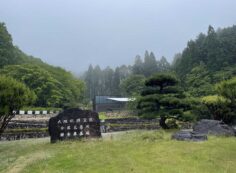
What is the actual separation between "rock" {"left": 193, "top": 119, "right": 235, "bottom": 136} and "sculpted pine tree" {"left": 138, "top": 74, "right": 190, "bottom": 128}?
202 centimetres

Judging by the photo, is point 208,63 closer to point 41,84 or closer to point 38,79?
point 41,84

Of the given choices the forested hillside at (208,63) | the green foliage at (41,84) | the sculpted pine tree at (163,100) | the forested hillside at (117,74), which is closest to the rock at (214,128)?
the sculpted pine tree at (163,100)

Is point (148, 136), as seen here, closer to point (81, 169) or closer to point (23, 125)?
point (81, 169)

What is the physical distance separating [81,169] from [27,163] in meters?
1.99

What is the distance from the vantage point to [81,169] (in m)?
6.38

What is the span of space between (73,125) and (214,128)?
265 inches

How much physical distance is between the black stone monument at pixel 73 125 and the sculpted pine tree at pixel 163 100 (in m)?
4.45

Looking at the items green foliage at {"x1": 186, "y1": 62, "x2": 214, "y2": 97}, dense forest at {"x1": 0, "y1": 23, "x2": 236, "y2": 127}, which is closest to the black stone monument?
dense forest at {"x1": 0, "y1": 23, "x2": 236, "y2": 127}

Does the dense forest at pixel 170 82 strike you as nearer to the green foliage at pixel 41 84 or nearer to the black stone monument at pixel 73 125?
the green foliage at pixel 41 84

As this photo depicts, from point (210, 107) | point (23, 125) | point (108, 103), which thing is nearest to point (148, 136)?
point (210, 107)

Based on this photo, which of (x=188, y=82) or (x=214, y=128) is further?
(x=188, y=82)

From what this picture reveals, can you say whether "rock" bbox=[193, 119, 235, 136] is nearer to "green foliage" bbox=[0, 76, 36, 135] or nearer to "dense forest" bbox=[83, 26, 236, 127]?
"dense forest" bbox=[83, 26, 236, 127]

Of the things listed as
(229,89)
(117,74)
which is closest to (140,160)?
(229,89)

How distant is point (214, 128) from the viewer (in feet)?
41.6
